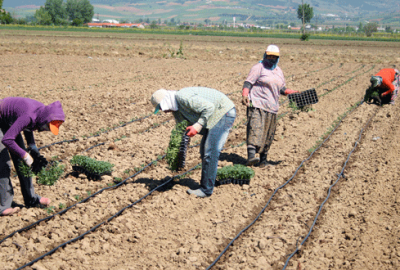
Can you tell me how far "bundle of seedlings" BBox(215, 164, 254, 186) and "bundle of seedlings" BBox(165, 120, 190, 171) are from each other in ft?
2.70

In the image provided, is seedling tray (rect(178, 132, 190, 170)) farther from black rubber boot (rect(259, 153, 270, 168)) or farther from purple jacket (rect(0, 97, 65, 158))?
black rubber boot (rect(259, 153, 270, 168))

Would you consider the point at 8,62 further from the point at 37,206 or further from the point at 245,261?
the point at 245,261

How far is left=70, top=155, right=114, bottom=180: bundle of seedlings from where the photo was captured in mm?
5645

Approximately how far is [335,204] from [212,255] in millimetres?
2002

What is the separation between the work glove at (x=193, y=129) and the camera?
4.50 metres

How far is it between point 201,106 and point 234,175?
151 centimetres

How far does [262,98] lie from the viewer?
19.9 feet

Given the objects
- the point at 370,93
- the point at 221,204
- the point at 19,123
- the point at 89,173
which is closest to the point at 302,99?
the point at 370,93

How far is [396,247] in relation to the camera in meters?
4.36

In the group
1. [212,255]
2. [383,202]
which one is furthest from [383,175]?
[212,255]

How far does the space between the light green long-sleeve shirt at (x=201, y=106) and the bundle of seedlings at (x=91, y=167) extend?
57.1 inches

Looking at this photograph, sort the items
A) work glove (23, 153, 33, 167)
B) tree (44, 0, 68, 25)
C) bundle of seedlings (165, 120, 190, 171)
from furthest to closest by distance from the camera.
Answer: tree (44, 0, 68, 25), bundle of seedlings (165, 120, 190, 171), work glove (23, 153, 33, 167)

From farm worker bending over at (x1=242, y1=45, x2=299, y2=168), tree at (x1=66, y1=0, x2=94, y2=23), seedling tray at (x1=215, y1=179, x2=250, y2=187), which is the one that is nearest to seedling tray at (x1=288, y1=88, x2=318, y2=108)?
farm worker bending over at (x1=242, y1=45, x2=299, y2=168)

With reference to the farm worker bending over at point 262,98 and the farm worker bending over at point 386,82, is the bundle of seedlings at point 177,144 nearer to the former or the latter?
the farm worker bending over at point 262,98
